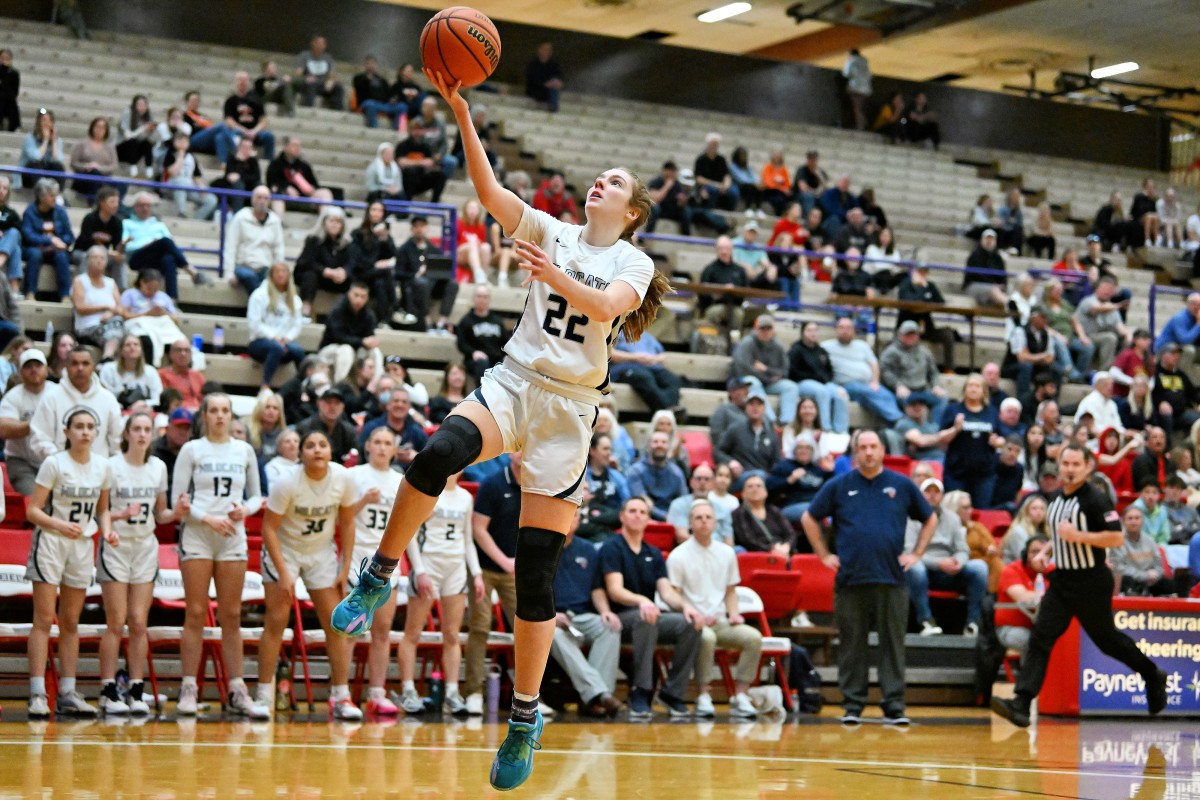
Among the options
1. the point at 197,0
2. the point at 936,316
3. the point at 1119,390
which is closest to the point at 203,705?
the point at 1119,390

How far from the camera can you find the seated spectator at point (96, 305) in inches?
506

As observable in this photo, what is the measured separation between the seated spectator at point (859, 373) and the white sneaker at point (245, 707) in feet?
27.9

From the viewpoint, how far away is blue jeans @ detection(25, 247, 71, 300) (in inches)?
539

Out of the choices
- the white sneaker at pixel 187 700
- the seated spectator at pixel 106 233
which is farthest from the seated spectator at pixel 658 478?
the seated spectator at pixel 106 233

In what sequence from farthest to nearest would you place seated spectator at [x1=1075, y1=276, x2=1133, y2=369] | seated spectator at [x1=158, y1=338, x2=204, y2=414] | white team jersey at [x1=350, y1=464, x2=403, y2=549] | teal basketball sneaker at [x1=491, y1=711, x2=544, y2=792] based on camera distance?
seated spectator at [x1=1075, y1=276, x2=1133, y2=369], seated spectator at [x1=158, y1=338, x2=204, y2=414], white team jersey at [x1=350, y1=464, x2=403, y2=549], teal basketball sneaker at [x1=491, y1=711, x2=544, y2=792]

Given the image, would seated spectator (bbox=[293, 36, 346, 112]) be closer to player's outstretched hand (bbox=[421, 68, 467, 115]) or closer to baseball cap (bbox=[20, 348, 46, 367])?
baseball cap (bbox=[20, 348, 46, 367])

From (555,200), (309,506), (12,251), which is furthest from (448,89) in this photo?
(555,200)

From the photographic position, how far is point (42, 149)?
51.8ft

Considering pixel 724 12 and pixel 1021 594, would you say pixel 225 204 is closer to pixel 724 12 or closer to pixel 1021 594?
pixel 1021 594

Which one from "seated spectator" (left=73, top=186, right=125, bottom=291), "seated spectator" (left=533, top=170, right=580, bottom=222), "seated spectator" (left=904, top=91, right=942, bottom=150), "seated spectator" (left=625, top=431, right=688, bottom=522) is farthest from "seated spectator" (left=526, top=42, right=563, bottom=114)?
"seated spectator" (left=625, top=431, right=688, bottom=522)

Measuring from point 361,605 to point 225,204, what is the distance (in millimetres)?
10814

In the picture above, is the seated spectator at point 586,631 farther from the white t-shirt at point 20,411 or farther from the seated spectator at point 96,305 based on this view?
the seated spectator at point 96,305

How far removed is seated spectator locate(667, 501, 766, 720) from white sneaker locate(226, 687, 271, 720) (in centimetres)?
316

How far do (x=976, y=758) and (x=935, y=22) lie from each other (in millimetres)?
18229
